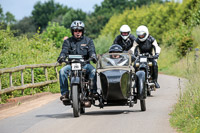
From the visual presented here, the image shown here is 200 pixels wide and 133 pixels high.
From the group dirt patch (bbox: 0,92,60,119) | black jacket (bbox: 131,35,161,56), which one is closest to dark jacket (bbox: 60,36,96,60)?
dirt patch (bbox: 0,92,60,119)

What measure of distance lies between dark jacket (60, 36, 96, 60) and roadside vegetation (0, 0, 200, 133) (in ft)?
8.05

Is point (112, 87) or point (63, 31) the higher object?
point (63, 31)

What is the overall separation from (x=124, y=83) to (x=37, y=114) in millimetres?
2887

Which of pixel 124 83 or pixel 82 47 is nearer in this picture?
pixel 124 83

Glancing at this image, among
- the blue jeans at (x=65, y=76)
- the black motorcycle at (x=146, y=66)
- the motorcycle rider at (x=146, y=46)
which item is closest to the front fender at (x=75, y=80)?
the blue jeans at (x=65, y=76)

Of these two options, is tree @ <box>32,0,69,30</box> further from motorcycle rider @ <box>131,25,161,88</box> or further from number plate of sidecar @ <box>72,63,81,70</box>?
number plate of sidecar @ <box>72,63,81,70</box>

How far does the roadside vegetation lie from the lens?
10344mm

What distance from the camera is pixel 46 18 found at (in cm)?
12656

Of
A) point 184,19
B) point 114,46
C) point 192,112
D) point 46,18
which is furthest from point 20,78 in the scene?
point 46,18

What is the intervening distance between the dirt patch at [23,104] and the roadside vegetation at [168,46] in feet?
1.73

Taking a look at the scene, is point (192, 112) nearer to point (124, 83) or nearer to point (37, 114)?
point (124, 83)

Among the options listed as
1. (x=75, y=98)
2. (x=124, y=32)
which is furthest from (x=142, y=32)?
(x=75, y=98)

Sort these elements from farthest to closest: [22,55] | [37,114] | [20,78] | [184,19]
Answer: [184,19] < [22,55] < [20,78] < [37,114]

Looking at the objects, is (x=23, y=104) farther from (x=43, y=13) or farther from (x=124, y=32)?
(x=43, y=13)
